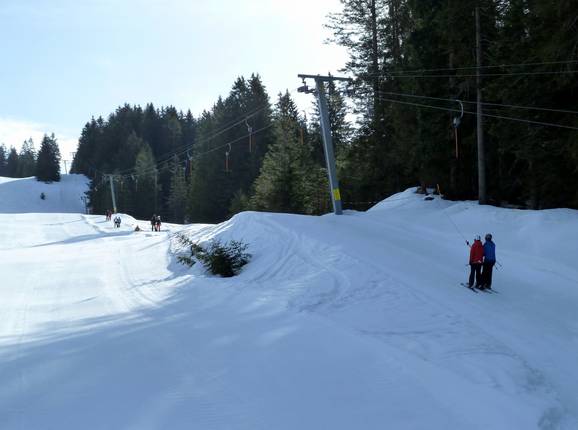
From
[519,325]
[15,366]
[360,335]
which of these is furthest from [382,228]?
[15,366]

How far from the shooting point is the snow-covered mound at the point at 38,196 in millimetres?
108369

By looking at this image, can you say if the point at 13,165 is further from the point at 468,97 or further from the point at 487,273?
the point at 487,273

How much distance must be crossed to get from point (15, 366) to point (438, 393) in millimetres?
6024

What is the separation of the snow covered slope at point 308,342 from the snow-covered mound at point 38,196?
103144 millimetres

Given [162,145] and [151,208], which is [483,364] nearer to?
[151,208]

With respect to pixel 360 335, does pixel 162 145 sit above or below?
above

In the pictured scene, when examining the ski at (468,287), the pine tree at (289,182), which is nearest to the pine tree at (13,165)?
the pine tree at (289,182)

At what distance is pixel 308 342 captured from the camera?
308 inches

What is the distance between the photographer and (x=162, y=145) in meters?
134

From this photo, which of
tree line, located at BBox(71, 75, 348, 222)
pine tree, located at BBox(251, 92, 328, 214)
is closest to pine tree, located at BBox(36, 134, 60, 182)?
tree line, located at BBox(71, 75, 348, 222)

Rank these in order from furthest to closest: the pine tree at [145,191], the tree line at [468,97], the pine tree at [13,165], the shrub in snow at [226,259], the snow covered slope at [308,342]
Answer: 1. the pine tree at [13,165]
2. the pine tree at [145,191]
3. the tree line at [468,97]
4. the shrub in snow at [226,259]
5. the snow covered slope at [308,342]

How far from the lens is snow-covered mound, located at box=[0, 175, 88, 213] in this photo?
356 ft

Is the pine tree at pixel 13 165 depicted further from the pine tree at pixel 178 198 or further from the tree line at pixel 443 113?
the tree line at pixel 443 113

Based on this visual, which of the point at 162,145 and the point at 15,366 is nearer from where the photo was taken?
the point at 15,366
